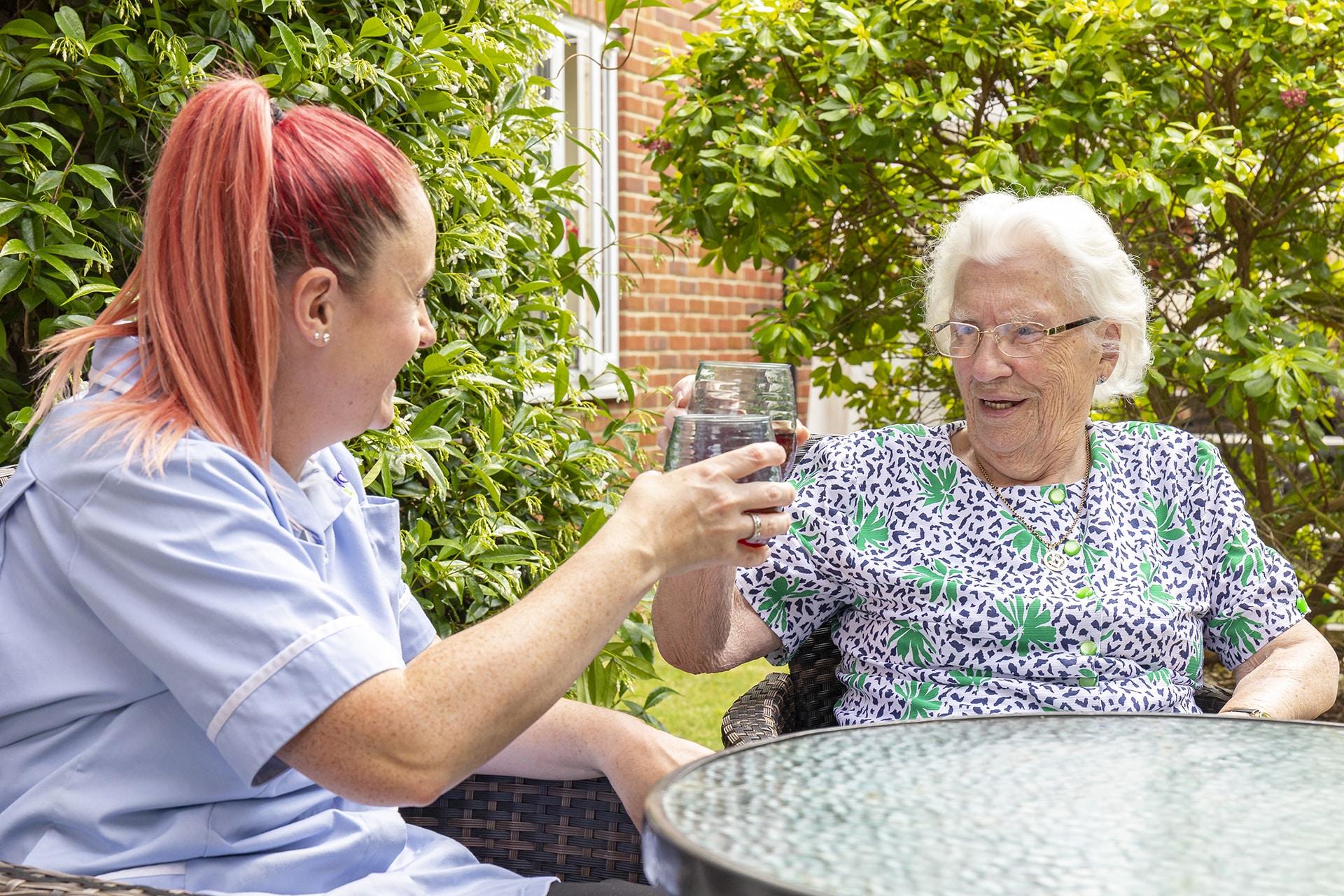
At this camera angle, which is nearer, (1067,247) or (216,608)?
(216,608)

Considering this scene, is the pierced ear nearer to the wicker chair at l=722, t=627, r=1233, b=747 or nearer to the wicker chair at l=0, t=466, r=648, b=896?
the wicker chair at l=0, t=466, r=648, b=896

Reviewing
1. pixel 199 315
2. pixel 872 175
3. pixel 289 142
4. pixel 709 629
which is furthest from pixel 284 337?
pixel 872 175

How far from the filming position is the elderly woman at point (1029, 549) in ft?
7.18

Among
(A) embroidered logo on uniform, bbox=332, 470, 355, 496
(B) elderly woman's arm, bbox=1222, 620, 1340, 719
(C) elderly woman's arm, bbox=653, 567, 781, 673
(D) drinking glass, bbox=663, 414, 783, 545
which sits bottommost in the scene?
(B) elderly woman's arm, bbox=1222, 620, 1340, 719

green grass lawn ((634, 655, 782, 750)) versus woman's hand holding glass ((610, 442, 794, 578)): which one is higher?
woman's hand holding glass ((610, 442, 794, 578))

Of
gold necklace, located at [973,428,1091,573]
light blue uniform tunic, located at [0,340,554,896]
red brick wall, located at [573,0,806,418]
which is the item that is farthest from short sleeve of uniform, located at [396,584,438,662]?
red brick wall, located at [573,0,806,418]

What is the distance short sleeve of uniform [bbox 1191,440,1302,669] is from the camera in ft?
7.50

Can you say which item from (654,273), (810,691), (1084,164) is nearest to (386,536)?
(810,691)

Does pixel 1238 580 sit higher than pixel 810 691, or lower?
higher

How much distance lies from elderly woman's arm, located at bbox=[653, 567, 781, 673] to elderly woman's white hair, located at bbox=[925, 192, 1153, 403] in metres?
Answer: 0.79

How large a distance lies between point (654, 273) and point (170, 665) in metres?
5.20

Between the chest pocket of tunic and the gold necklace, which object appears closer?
the chest pocket of tunic

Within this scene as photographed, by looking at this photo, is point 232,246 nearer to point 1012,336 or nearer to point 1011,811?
point 1011,811

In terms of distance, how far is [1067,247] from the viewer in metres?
2.34
